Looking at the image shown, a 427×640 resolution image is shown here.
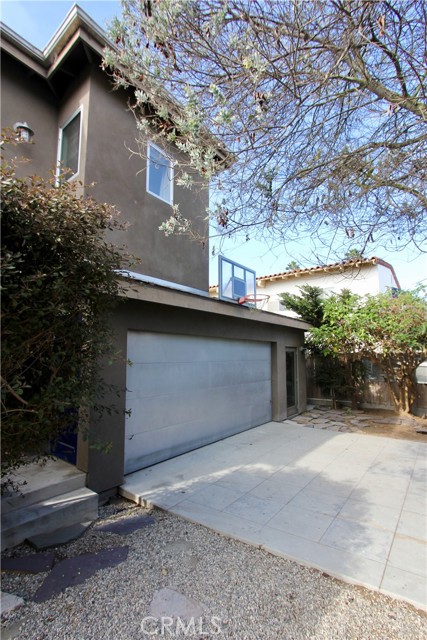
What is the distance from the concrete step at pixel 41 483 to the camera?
332 centimetres

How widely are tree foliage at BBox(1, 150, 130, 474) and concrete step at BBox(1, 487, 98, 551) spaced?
0.88 m

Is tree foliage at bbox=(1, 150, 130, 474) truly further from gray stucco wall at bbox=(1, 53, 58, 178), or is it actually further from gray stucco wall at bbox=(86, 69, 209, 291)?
gray stucco wall at bbox=(1, 53, 58, 178)

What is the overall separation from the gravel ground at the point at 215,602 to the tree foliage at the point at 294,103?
11.2 feet

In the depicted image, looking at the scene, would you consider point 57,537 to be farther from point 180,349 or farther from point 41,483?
point 180,349

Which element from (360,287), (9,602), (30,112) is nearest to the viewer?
(9,602)

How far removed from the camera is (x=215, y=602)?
2.46m

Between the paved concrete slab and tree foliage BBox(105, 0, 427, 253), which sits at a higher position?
tree foliage BBox(105, 0, 427, 253)

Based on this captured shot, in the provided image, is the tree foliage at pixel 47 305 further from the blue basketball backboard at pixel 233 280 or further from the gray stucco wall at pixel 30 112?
the gray stucco wall at pixel 30 112

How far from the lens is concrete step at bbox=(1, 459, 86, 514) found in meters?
3.32

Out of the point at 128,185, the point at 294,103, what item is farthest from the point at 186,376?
the point at 294,103

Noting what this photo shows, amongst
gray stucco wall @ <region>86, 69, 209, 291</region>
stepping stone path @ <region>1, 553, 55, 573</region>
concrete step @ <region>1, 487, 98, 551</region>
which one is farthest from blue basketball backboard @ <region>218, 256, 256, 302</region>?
stepping stone path @ <region>1, 553, 55, 573</region>

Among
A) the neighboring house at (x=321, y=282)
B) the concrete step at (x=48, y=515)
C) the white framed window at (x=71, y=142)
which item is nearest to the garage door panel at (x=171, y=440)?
the concrete step at (x=48, y=515)

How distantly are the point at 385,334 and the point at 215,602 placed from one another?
29.0 feet

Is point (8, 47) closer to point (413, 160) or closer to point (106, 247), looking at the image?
point (106, 247)
